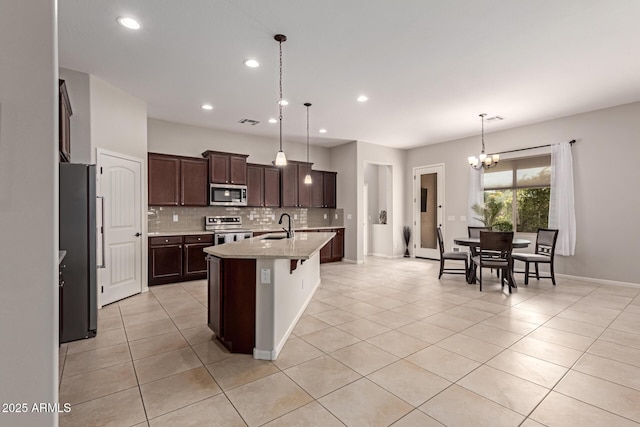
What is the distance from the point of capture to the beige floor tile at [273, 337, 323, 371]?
253 centimetres

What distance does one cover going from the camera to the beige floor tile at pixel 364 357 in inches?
96.7

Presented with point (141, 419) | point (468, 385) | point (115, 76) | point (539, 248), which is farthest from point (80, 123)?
point (539, 248)

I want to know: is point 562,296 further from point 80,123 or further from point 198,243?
point 80,123

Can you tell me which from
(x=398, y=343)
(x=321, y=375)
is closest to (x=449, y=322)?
(x=398, y=343)

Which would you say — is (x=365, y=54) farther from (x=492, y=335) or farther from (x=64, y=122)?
(x=64, y=122)

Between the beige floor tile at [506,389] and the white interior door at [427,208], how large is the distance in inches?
228

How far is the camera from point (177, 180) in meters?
5.68

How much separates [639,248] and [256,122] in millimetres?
6985

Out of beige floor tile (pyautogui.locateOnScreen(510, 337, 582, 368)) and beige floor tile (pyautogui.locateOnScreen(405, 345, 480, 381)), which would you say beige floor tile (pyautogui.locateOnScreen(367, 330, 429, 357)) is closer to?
beige floor tile (pyautogui.locateOnScreen(405, 345, 480, 381))

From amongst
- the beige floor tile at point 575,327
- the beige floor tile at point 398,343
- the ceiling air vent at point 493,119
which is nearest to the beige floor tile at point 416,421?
the beige floor tile at point 398,343

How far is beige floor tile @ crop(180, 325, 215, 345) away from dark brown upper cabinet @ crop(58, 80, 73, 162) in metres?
2.32

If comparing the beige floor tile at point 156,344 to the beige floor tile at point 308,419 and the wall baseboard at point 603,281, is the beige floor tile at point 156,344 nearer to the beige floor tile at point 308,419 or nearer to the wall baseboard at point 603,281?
the beige floor tile at point 308,419

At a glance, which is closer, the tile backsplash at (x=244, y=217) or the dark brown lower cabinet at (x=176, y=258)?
the dark brown lower cabinet at (x=176, y=258)

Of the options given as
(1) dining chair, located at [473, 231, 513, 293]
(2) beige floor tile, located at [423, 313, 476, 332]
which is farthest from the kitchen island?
(1) dining chair, located at [473, 231, 513, 293]
